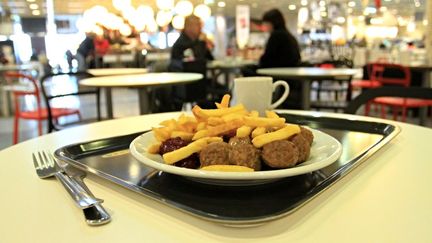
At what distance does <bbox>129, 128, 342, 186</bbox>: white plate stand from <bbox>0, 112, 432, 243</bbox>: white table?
56mm

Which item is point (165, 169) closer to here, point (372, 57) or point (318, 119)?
point (318, 119)

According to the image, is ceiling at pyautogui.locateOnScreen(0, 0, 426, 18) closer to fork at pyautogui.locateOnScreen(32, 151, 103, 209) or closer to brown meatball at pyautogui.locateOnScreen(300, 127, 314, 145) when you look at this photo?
fork at pyautogui.locateOnScreen(32, 151, 103, 209)

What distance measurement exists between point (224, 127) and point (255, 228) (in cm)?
22

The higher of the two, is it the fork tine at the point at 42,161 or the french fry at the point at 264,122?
the french fry at the point at 264,122

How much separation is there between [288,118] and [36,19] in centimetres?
2343

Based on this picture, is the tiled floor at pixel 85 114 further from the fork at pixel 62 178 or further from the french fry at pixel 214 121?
the french fry at pixel 214 121

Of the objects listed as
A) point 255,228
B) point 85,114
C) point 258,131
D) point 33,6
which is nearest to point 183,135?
point 258,131

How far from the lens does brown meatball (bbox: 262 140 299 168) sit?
60 cm

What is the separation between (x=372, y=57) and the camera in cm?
1144

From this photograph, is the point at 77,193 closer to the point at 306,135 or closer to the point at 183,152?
the point at 183,152

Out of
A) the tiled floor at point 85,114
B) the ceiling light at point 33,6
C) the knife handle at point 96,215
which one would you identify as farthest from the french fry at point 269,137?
the ceiling light at point 33,6

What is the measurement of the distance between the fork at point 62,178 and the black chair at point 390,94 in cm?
118

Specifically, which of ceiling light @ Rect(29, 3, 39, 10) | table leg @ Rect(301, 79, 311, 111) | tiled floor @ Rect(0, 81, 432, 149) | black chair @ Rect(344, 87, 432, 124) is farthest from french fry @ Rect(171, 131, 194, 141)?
ceiling light @ Rect(29, 3, 39, 10)

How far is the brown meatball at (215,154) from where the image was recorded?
624 mm
